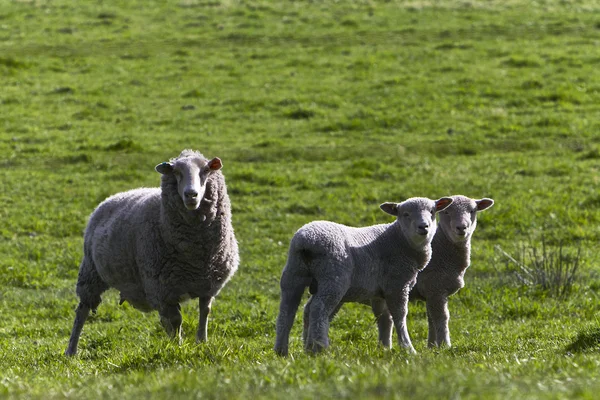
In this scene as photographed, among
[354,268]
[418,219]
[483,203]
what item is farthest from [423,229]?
[483,203]

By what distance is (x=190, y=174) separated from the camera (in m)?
8.96

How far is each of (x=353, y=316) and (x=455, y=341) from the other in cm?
237

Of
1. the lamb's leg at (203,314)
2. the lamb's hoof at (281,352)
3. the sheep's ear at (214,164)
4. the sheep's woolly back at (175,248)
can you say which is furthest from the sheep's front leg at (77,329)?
the lamb's hoof at (281,352)

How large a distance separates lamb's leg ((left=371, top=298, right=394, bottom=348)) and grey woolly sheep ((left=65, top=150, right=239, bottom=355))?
179 centimetres

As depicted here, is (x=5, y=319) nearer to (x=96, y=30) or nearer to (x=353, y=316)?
(x=353, y=316)

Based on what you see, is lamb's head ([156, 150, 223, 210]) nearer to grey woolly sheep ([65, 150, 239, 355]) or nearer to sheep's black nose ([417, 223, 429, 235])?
grey woolly sheep ([65, 150, 239, 355])

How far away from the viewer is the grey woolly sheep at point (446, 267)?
9203mm

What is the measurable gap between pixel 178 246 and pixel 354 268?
223 centimetres

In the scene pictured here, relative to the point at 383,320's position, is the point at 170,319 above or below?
below

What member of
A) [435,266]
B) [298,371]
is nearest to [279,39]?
[435,266]

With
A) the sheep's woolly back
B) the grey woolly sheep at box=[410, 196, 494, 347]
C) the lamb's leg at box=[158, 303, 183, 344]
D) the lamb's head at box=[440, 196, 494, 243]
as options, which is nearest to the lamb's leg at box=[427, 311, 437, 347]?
the grey woolly sheep at box=[410, 196, 494, 347]

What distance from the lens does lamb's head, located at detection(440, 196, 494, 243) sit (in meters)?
9.16

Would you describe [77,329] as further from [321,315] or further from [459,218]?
[459,218]

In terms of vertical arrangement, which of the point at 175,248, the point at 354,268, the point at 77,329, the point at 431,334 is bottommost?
the point at 77,329
